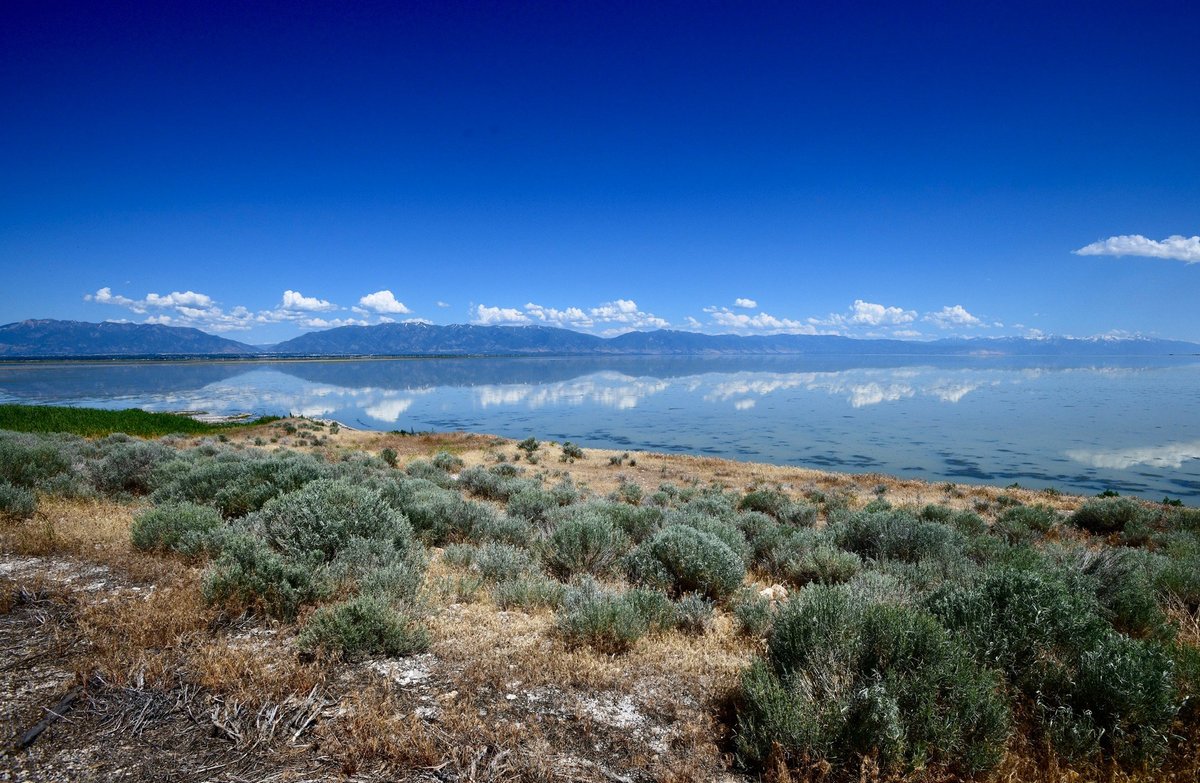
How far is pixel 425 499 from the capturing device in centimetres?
1108

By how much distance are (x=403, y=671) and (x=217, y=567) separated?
265 cm

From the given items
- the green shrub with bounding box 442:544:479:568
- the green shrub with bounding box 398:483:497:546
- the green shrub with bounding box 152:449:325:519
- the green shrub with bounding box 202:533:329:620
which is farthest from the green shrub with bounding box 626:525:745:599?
the green shrub with bounding box 152:449:325:519

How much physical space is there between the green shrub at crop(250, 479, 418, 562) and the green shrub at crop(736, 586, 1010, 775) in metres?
4.96

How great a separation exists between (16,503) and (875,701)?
11.8m

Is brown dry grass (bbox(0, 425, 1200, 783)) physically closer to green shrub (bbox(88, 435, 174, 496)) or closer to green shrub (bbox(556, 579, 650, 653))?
green shrub (bbox(556, 579, 650, 653))

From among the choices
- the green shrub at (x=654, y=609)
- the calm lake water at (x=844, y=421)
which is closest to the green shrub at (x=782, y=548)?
the green shrub at (x=654, y=609)

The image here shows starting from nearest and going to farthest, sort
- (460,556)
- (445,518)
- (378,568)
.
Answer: (378,568)
(460,556)
(445,518)

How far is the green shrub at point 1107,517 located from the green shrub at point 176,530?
1942 centimetres

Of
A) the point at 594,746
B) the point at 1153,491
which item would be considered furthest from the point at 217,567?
the point at 1153,491

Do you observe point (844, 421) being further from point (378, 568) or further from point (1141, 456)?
point (378, 568)

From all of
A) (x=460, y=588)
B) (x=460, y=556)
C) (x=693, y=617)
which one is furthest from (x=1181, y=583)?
(x=460, y=556)

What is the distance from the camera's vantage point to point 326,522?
697 cm

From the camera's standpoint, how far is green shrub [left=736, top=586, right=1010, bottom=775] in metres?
3.31

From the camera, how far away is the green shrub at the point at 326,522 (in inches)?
270
